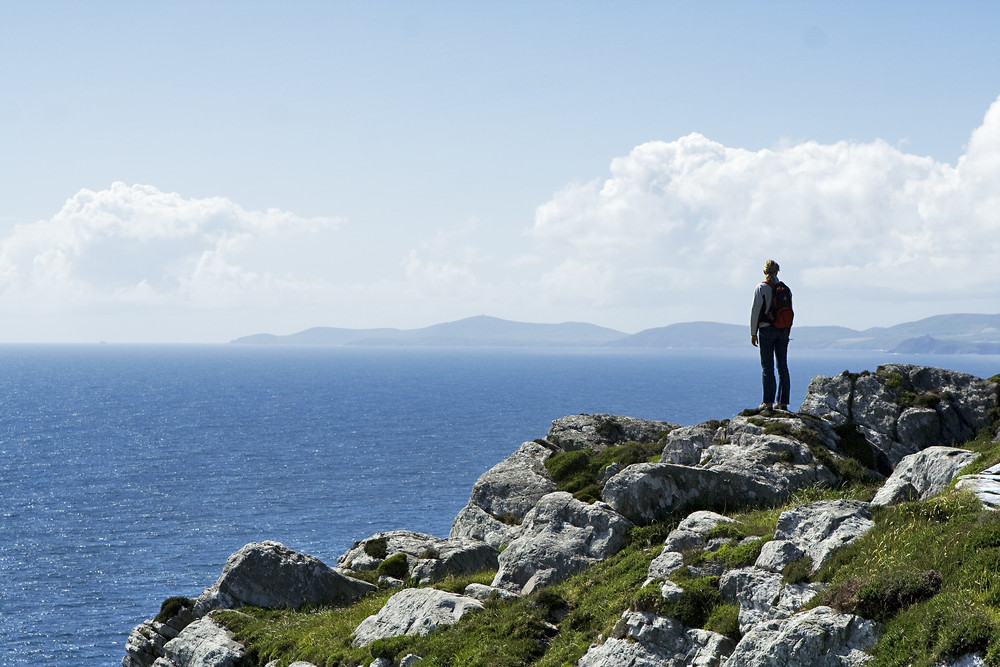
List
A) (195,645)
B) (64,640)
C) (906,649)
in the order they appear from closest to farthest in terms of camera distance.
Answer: (906,649) < (195,645) < (64,640)

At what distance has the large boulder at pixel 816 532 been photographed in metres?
15.0

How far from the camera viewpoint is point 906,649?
455 inches

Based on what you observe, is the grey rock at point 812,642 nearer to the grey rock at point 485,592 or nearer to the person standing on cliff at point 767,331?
the grey rock at point 485,592

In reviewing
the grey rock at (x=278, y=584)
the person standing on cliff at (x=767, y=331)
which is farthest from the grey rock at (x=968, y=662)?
the grey rock at (x=278, y=584)

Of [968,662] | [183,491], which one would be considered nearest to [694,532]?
[968,662]

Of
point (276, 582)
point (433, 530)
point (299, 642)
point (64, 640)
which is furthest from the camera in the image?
point (433, 530)

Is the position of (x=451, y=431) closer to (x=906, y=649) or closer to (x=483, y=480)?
(x=483, y=480)

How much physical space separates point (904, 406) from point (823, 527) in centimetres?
1538

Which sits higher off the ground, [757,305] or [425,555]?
[757,305]

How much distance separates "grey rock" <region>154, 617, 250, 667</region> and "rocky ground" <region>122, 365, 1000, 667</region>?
0.05 meters

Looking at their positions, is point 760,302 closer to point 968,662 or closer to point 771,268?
point 771,268

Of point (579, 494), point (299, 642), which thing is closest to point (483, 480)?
point (579, 494)

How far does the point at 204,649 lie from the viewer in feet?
74.0

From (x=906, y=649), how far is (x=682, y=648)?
4.26 meters
